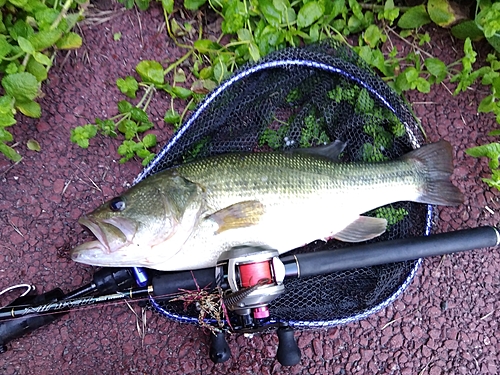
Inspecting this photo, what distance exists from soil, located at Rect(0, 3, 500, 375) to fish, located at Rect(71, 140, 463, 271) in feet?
1.43

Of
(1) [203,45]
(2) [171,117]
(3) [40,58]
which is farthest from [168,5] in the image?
(3) [40,58]

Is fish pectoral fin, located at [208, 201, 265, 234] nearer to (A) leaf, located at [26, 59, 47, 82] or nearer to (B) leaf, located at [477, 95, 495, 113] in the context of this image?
(A) leaf, located at [26, 59, 47, 82]

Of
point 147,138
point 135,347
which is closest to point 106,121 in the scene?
point 147,138

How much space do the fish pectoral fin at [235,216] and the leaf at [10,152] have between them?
1.05 meters

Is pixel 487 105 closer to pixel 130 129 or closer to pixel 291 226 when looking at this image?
pixel 291 226

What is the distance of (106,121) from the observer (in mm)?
2309

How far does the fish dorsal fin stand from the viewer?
6.98 feet

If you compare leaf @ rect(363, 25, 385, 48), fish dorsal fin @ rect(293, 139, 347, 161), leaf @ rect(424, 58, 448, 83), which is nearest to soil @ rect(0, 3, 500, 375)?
leaf @ rect(424, 58, 448, 83)

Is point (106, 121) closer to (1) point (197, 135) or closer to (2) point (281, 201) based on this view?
(1) point (197, 135)

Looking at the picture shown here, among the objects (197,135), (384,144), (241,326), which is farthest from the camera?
(384,144)

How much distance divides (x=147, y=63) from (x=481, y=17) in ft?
5.57

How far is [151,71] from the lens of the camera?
2361 mm

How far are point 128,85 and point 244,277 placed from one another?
1215mm

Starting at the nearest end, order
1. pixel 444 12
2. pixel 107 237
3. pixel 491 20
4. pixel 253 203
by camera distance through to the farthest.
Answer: pixel 107 237 < pixel 253 203 < pixel 491 20 < pixel 444 12
